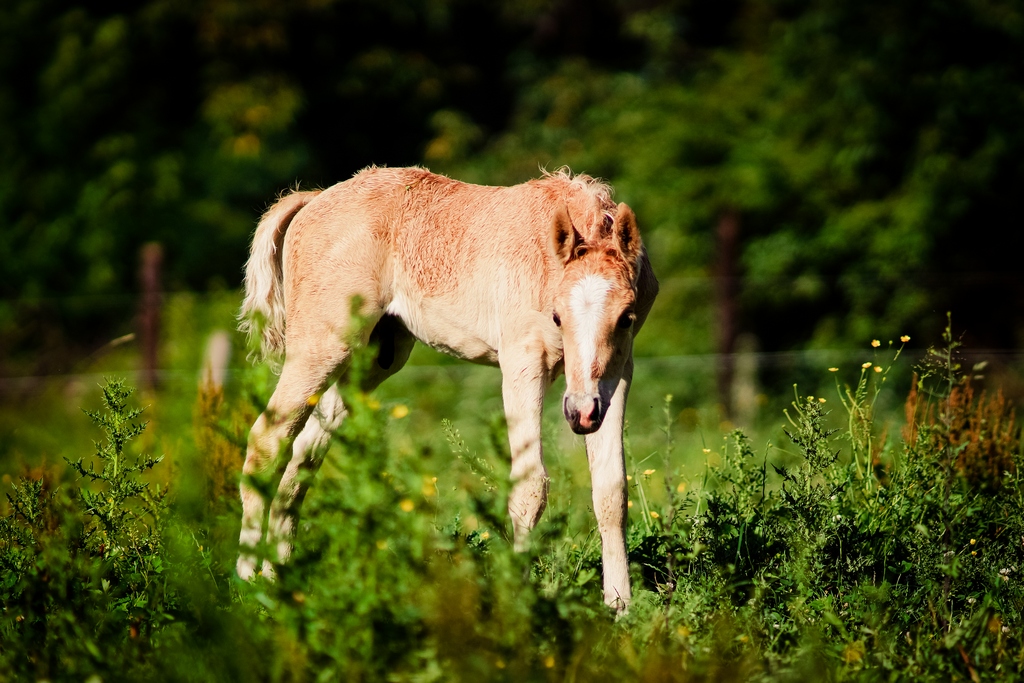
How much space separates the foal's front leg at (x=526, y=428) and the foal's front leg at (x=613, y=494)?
248mm

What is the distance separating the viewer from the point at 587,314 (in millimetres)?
3510

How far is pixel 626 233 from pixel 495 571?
1.60 m

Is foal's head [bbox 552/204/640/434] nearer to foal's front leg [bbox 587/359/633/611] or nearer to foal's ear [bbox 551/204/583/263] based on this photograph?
foal's ear [bbox 551/204/583/263]

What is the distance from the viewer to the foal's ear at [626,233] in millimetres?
3803

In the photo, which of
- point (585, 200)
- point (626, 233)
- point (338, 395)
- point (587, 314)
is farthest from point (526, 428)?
point (338, 395)

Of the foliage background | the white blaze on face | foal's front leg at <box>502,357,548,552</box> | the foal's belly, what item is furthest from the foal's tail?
the foliage background

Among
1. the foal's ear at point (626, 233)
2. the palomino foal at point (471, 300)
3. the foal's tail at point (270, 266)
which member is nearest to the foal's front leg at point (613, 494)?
the palomino foal at point (471, 300)

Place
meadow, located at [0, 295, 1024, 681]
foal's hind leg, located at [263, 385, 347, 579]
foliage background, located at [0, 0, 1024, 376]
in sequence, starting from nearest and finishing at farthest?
meadow, located at [0, 295, 1024, 681] → foal's hind leg, located at [263, 385, 347, 579] → foliage background, located at [0, 0, 1024, 376]

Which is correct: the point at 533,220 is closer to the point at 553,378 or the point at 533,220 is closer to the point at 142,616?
the point at 553,378

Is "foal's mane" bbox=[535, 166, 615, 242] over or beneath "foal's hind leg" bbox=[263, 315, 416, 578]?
over

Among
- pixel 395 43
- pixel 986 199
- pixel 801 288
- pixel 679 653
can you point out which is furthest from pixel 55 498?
pixel 395 43

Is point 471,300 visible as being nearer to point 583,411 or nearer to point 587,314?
point 587,314

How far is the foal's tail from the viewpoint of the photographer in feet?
16.6

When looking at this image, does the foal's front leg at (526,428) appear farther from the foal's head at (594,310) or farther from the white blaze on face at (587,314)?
the white blaze on face at (587,314)
